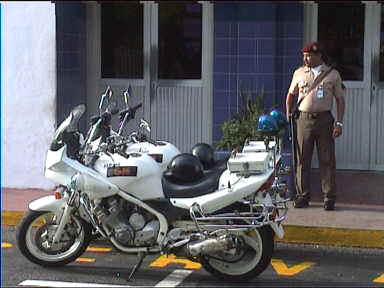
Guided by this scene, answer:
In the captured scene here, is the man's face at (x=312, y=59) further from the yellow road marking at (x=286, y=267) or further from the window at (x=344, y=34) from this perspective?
the yellow road marking at (x=286, y=267)

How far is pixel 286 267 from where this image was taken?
19.7ft

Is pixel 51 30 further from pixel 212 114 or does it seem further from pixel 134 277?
pixel 134 277

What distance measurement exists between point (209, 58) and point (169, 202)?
12.7 feet

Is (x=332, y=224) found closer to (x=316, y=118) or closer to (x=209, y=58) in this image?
(x=316, y=118)

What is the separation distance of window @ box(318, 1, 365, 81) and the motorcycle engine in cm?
418

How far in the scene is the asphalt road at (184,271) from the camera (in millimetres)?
5590

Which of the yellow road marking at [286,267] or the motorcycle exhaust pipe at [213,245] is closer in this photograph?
the motorcycle exhaust pipe at [213,245]

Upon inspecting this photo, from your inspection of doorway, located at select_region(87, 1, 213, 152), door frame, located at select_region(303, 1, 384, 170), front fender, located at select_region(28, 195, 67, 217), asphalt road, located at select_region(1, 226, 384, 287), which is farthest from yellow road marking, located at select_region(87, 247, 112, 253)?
door frame, located at select_region(303, 1, 384, 170)

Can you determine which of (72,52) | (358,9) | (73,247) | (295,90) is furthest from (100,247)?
(358,9)

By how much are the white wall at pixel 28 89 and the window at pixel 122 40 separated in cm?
105

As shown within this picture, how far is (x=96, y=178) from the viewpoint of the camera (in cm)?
551

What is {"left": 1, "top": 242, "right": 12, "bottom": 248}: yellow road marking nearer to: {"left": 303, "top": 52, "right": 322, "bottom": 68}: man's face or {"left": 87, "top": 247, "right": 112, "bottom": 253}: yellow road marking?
{"left": 87, "top": 247, "right": 112, "bottom": 253}: yellow road marking

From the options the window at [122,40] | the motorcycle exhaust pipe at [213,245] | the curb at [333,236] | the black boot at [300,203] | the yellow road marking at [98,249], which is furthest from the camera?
the window at [122,40]

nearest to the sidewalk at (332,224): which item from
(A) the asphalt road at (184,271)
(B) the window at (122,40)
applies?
(A) the asphalt road at (184,271)
